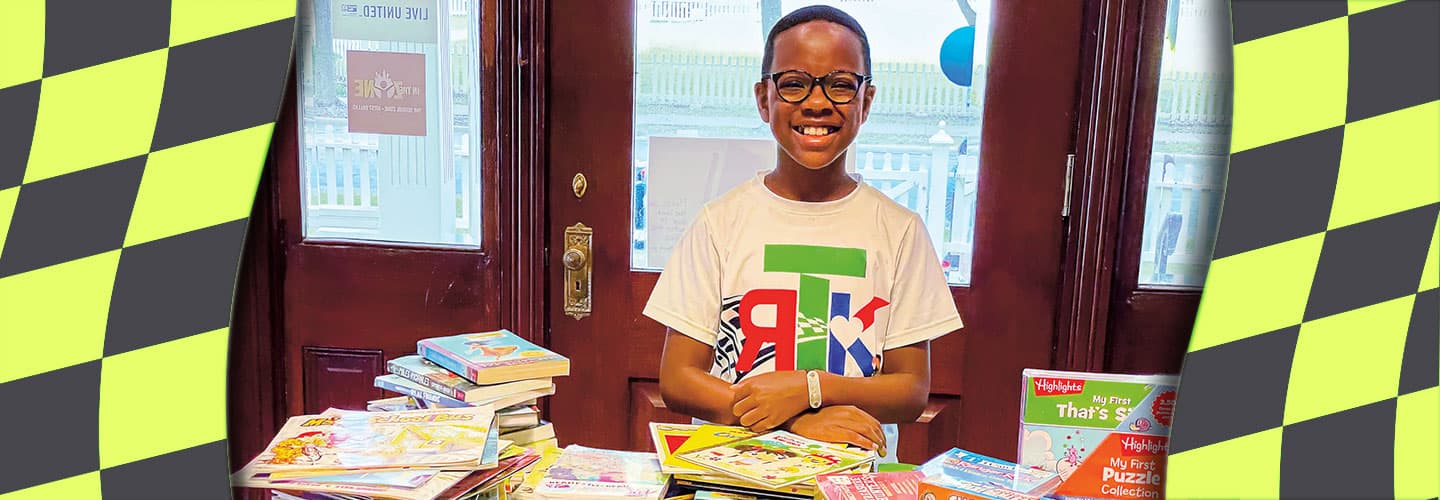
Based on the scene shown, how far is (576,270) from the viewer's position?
224 cm

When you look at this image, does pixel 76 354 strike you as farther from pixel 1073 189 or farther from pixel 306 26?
pixel 1073 189

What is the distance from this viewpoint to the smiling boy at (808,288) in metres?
1.83

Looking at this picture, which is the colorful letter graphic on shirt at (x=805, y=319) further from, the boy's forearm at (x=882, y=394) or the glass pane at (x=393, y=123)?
the glass pane at (x=393, y=123)

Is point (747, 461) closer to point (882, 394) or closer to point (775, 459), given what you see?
point (775, 459)

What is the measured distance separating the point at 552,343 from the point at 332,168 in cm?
67

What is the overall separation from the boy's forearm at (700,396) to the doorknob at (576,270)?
40 cm

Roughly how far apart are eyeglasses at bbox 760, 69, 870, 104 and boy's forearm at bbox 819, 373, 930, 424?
1.76 ft

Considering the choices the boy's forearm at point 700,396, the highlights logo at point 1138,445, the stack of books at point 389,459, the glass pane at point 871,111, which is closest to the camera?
the highlights logo at point 1138,445

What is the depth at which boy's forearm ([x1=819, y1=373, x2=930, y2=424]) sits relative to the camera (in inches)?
72.2

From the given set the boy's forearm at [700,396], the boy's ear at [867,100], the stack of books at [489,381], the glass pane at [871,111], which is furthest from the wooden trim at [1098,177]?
the stack of books at [489,381]

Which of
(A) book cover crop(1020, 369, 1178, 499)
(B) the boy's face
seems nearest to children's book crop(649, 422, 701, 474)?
(A) book cover crop(1020, 369, 1178, 499)

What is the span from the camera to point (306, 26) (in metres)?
0.87

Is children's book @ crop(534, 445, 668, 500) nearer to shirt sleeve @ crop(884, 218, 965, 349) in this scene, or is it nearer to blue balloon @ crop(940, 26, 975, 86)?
shirt sleeve @ crop(884, 218, 965, 349)

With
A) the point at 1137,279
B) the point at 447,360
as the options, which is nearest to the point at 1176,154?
the point at 1137,279
